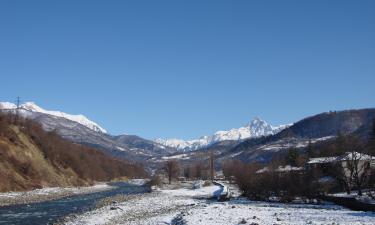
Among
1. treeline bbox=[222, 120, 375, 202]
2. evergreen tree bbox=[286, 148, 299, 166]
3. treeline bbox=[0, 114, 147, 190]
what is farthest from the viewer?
evergreen tree bbox=[286, 148, 299, 166]

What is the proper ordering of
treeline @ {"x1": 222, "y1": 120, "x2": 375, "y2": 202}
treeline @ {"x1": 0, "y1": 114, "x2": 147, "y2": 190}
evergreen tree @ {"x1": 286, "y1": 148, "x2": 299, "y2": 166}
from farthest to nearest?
evergreen tree @ {"x1": 286, "y1": 148, "x2": 299, "y2": 166}
treeline @ {"x1": 0, "y1": 114, "x2": 147, "y2": 190}
treeline @ {"x1": 222, "y1": 120, "x2": 375, "y2": 202}

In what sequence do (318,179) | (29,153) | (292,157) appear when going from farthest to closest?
(292,157), (29,153), (318,179)

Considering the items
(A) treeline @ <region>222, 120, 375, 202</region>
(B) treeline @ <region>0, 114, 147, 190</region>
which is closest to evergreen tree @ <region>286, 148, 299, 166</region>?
(A) treeline @ <region>222, 120, 375, 202</region>

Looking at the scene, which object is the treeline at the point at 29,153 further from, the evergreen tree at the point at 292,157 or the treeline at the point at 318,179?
the evergreen tree at the point at 292,157

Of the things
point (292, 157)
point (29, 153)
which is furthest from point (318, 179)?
point (29, 153)

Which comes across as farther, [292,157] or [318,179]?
[292,157]

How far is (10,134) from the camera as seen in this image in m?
101

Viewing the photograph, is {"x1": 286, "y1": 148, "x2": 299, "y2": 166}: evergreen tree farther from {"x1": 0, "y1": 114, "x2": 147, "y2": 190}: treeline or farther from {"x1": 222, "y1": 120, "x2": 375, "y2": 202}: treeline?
{"x1": 0, "y1": 114, "x2": 147, "y2": 190}: treeline

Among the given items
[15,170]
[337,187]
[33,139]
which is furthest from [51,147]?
[337,187]

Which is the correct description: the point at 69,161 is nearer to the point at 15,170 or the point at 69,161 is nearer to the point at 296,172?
the point at 15,170

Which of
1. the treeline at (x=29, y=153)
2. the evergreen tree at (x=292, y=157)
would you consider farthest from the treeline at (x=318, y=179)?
the treeline at (x=29, y=153)

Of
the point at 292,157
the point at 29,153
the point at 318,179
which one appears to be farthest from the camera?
the point at 292,157

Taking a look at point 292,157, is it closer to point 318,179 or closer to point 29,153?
point 318,179

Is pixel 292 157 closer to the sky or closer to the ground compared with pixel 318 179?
closer to the sky
